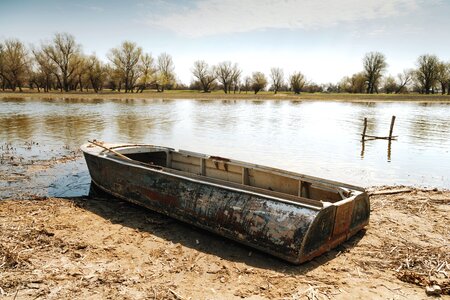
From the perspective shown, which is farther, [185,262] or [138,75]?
[138,75]

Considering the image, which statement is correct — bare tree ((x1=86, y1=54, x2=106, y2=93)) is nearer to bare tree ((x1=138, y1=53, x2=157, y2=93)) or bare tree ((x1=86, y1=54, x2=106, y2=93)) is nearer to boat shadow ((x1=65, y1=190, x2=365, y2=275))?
bare tree ((x1=138, y1=53, x2=157, y2=93))

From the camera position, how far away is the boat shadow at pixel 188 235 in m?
4.92

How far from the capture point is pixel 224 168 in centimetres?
771

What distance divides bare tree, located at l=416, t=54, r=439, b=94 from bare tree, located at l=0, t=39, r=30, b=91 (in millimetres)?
88669

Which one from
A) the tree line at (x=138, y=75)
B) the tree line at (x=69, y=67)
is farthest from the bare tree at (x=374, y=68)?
the tree line at (x=69, y=67)

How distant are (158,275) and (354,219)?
3191 millimetres

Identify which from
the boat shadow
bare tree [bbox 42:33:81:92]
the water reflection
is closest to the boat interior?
the boat shadow

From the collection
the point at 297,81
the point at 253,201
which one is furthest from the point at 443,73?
the point at 253,201

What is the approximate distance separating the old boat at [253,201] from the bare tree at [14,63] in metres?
67.6

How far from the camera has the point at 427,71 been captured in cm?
8044

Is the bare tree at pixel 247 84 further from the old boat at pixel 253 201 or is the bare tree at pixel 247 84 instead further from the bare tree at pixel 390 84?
the old boat at pixel 253 201

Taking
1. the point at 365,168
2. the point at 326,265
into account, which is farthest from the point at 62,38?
the point at 326,265

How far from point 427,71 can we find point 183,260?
9235 centimetres

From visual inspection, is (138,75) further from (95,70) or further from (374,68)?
(374,68)
